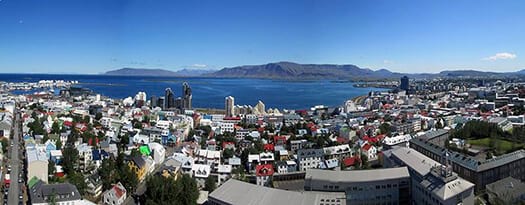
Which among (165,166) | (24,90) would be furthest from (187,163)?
(24,90)

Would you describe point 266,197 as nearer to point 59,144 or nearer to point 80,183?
point 80,183

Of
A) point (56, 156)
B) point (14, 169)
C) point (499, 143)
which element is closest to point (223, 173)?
point (56, 156)

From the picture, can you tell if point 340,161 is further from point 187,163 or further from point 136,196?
point 136,196

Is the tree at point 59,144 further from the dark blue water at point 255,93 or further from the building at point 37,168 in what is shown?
the dark blue water at point 255,93

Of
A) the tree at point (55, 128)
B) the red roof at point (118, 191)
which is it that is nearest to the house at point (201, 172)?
the red roof at point (118, 191)

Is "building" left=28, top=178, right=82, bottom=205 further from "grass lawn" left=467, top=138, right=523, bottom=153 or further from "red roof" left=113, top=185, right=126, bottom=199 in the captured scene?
"grass lawn" left=467, top=138, right=523, bottom=153

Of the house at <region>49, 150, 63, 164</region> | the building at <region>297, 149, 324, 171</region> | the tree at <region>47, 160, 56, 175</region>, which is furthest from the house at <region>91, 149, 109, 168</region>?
the building at <region>297, 149, 324, 171</region>
